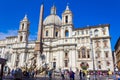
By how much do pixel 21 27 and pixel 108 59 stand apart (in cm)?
3258

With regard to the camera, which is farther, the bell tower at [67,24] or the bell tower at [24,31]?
→ the bell tower at [24,31]

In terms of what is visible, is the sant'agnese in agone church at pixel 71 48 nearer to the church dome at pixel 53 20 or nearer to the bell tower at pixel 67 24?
the bell tower at pixel 67 24

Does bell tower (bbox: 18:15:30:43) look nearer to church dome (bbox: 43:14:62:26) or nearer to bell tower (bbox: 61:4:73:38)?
church dome (bbox: 43:14:62:26)

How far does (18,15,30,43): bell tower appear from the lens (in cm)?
5478

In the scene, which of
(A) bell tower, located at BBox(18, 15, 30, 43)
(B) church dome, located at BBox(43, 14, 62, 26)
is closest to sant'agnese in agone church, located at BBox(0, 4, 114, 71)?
(A) bell tower, located at BBox(18, 15, 30, 43)

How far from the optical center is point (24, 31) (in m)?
55.4

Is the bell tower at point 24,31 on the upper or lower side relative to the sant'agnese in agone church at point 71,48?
upper

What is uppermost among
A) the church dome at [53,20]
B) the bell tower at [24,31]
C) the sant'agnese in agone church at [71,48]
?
the church dome at [53,20]

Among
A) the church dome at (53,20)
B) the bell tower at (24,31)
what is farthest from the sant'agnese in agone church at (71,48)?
the church dome at (53,20)

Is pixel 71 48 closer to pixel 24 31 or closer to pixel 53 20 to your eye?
pixel 53 20

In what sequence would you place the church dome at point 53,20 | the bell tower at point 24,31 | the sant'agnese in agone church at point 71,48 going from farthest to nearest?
the church dome at point 53,20
the bell tower at point 24,31
the sant'agnese in agone church at point 71,48

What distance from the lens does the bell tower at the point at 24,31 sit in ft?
180

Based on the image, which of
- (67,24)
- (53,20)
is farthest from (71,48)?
(53,20)

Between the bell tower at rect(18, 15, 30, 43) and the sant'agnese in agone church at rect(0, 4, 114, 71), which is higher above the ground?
the bell tower at rect(18, 15, 30, 43)
